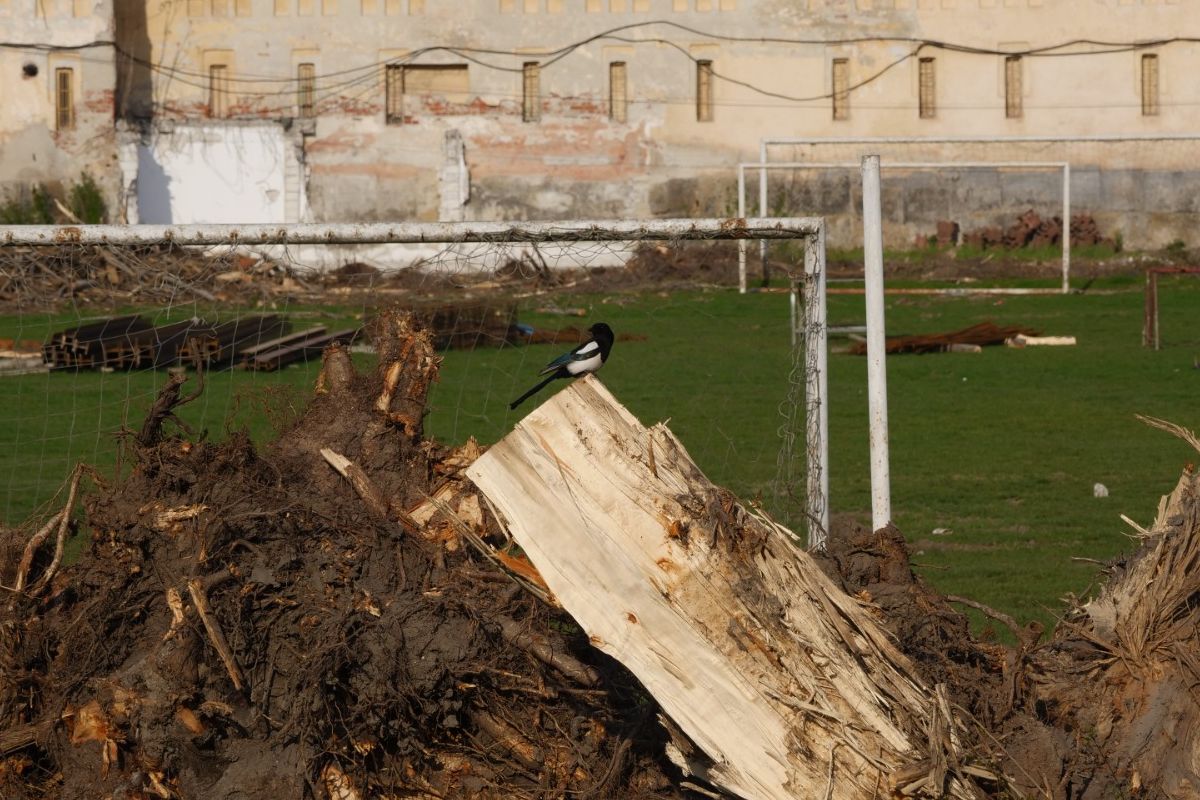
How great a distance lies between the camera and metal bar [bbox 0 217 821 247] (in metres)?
6.62

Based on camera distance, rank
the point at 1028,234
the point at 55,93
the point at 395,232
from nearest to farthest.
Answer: the point at 395,232
the point at 1028,234
the point at 55,93

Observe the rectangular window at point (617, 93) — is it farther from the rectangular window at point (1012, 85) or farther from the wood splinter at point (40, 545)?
the wood splinter at point (40, 545)

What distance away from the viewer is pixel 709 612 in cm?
417

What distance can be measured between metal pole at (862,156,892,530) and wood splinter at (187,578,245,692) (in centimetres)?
297

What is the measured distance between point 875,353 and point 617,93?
30.9 m

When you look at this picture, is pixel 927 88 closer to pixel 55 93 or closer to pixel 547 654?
pixel 55 93

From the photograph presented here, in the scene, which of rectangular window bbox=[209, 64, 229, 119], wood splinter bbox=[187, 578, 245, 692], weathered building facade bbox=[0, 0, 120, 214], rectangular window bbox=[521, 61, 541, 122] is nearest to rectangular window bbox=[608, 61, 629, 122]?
rectangular window bbox=[521, 61, 541, 122]

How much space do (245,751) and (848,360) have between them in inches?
562

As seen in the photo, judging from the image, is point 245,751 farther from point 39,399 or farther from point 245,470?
point 39,399

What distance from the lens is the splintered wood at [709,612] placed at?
13.4ft

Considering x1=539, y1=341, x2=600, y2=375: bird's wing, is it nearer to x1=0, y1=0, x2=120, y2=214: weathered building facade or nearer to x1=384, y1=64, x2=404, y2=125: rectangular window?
x1=0, y1=0, x2=120, y2=214: weathered building facade

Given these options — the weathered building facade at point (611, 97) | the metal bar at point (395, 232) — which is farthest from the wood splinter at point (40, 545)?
the weathered building facade at point (611, 97)

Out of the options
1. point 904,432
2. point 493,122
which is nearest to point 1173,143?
point 493,122

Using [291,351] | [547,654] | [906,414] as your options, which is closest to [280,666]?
[547,654]
